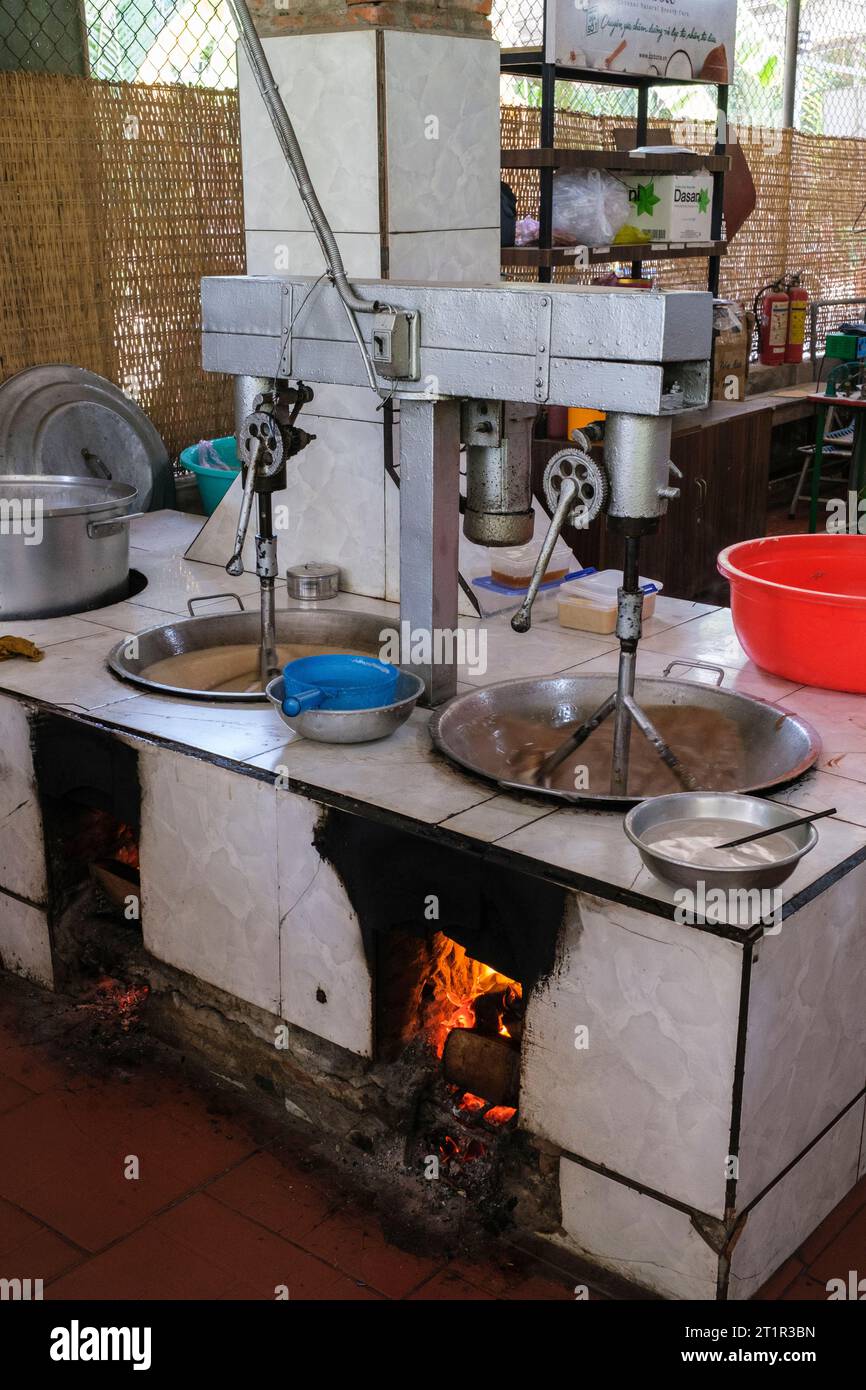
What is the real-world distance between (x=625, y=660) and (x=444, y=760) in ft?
1.28

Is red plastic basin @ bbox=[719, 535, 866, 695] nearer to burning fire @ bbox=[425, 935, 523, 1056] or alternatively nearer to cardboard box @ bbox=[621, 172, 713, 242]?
burning fire @ bbox=[425, 935, 523, 1056]

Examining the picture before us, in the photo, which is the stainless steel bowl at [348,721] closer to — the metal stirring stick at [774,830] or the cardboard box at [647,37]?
the metal stirring stick at [774,830]

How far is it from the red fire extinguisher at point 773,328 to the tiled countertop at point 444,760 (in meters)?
4.86

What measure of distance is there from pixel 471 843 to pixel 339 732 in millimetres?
471

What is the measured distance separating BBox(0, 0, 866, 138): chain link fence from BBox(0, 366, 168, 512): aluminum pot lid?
96 centimetres

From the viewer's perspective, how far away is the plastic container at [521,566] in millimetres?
3486

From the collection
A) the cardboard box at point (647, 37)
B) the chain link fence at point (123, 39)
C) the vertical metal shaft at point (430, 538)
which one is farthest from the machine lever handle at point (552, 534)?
the cardboard box at point (647, 37)

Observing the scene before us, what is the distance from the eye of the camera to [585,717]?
9.09 ft

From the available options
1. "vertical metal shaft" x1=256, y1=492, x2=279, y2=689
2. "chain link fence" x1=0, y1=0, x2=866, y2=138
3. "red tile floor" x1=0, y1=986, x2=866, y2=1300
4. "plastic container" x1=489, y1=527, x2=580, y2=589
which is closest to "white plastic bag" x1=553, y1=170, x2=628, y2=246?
"chain link fence" x1=0, y1=0, x2=866, y2=138

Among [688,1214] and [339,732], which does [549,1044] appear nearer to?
[688,1214]

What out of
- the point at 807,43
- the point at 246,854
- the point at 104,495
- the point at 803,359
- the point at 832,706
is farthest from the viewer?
the point at 807,43

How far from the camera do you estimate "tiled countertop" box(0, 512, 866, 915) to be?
7.06 ft

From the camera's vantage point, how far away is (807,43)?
901 centimetres

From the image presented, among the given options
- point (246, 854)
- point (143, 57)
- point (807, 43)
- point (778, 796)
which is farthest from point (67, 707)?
point (807, 43)
